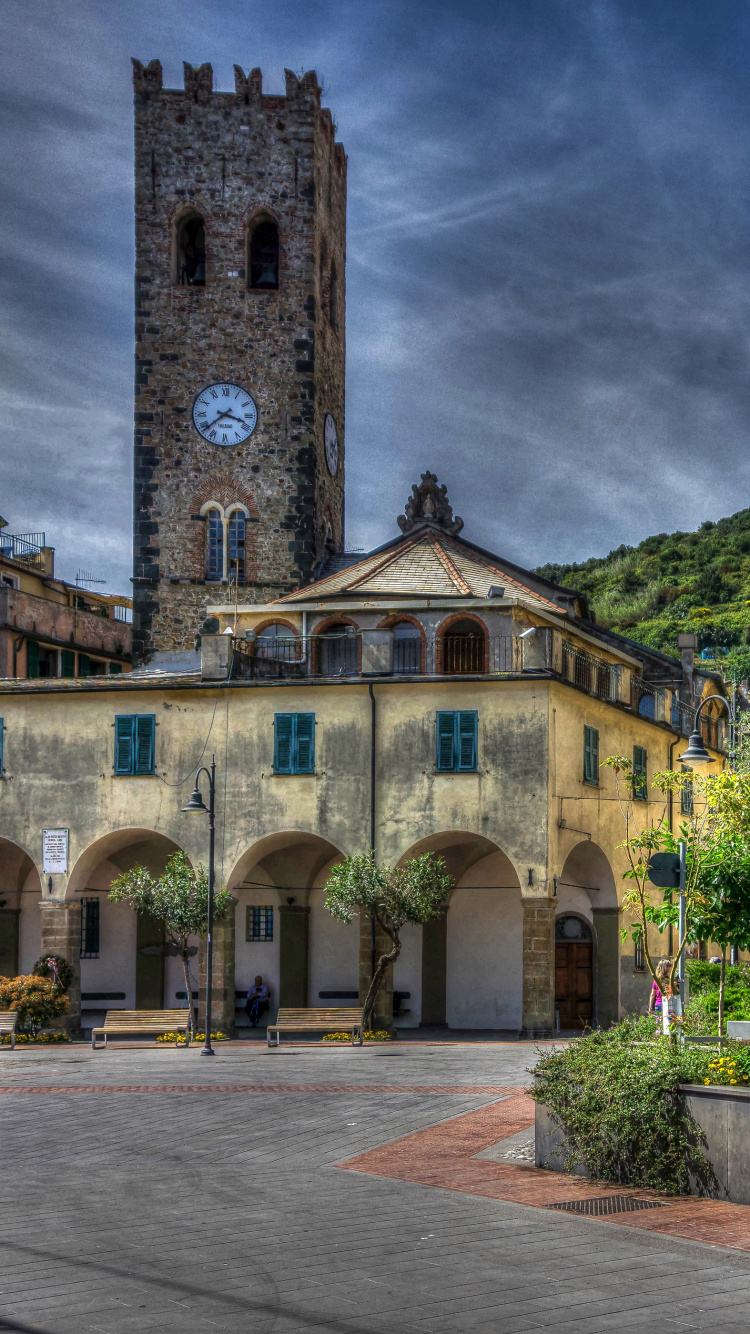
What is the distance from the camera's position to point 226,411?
46.4 m

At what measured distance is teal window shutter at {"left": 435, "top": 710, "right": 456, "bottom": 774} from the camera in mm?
33219

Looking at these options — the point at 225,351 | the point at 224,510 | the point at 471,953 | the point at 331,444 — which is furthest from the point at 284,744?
the point at 331,444

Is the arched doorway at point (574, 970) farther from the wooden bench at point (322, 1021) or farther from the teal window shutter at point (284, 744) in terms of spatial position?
the teal window shutter at point (284, 744)

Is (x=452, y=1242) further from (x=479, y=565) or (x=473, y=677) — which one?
(x=479, y=565)

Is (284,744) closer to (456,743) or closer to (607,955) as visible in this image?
(456,743)

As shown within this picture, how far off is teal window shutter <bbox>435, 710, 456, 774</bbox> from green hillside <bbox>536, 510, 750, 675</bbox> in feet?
178

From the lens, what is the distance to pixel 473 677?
33156 mm

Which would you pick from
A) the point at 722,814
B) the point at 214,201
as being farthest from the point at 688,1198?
the point at 214,201

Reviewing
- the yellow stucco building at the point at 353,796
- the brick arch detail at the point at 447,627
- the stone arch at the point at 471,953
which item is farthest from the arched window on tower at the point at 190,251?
the stone arch at the point at 471,953

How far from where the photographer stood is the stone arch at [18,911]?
3916cm

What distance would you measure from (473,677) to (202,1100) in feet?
47.8

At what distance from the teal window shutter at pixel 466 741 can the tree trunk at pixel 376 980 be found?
13.2ft

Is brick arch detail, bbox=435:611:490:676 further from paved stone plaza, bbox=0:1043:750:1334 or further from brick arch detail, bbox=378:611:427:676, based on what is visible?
paved stone plaza, bbox=0:1043:750:1334

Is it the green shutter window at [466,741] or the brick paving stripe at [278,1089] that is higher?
the green shutter window at [466,741]
